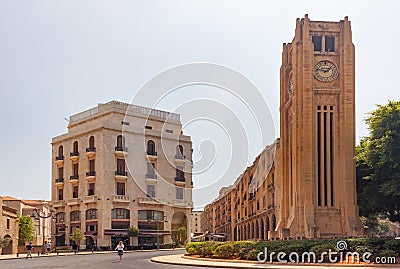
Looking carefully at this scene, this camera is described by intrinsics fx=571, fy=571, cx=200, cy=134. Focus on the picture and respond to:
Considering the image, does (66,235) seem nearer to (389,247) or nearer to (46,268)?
(46,268)

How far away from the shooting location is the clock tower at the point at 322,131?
43344 millimetres

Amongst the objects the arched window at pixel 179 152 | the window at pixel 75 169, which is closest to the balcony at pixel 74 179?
the window at pixel 75 169

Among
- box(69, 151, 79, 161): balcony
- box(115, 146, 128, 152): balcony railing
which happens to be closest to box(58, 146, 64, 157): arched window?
box(69, 151, 79, 161): balcony

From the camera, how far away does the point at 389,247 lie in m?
29.2

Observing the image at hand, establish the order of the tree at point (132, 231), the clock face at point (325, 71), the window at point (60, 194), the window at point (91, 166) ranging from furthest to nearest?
the window at point (60, 194) → the window at point (91, 166) → the tree at point (132, 231) → the clock face at point (325, 71)

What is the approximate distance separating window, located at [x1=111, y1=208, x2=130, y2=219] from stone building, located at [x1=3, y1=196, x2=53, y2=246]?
9.87m

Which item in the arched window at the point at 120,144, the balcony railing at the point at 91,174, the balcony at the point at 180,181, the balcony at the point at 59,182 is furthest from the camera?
the balcony at the point at 180,181

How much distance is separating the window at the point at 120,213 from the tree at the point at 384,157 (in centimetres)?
3986

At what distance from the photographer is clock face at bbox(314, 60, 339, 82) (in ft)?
149

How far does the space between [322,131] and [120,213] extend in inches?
1507

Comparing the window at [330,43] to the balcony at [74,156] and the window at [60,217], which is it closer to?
the balcony at [74,156]

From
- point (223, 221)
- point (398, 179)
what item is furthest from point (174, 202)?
point (398, 179)

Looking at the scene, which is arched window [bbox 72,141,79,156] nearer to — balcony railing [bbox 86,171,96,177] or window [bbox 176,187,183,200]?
balcony railing [bbox 86,171,96,177]

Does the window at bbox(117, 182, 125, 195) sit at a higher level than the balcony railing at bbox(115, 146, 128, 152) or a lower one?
lower
